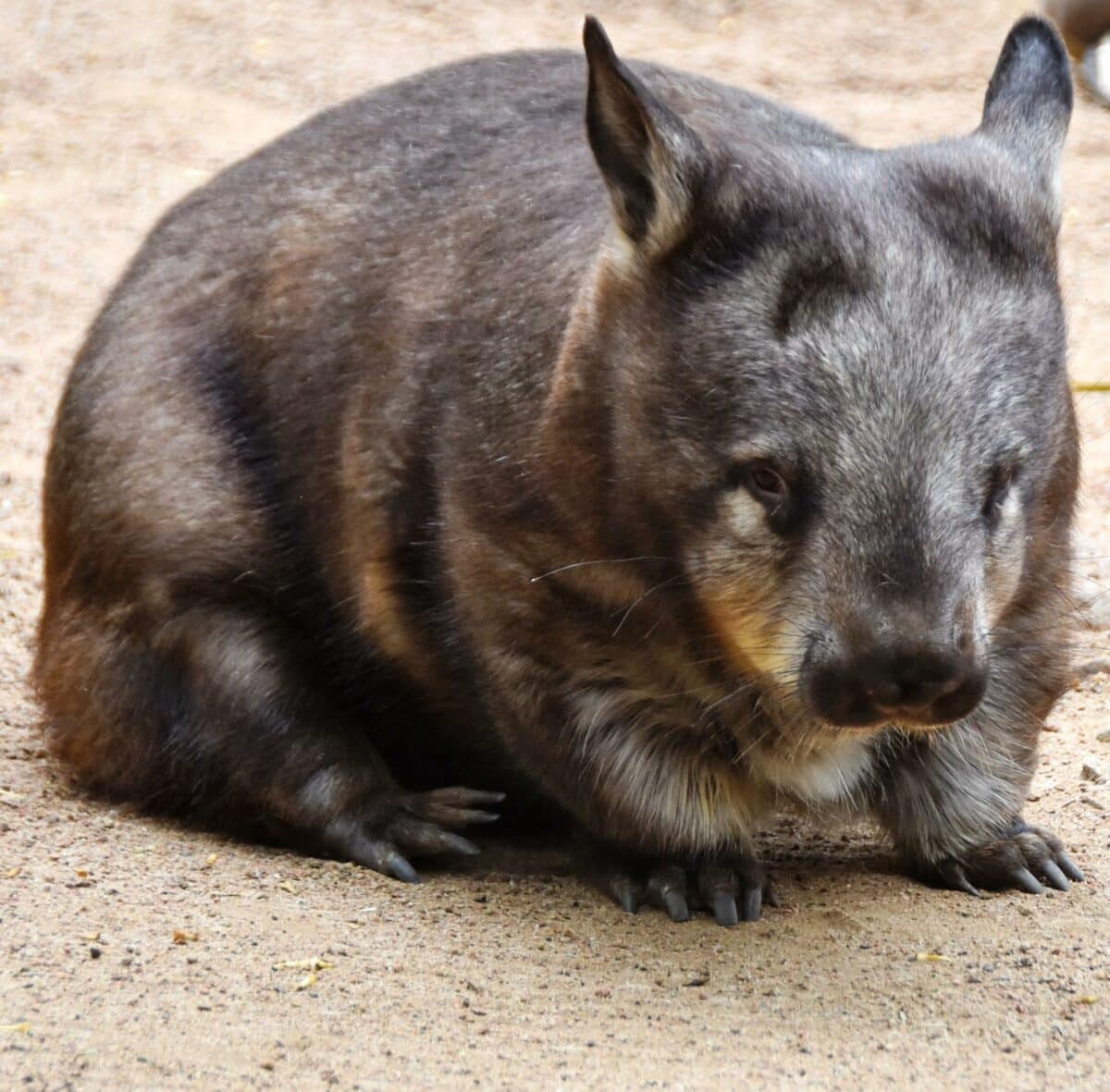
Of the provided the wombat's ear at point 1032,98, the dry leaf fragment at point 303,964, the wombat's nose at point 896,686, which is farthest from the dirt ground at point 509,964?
the wombat's ear at point 1032,98

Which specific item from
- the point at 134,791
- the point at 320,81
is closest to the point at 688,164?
the point at 134,791

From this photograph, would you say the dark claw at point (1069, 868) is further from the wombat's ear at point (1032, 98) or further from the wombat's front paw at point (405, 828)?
the wombat's ear at point (1032, 98)

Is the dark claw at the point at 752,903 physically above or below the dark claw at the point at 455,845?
above

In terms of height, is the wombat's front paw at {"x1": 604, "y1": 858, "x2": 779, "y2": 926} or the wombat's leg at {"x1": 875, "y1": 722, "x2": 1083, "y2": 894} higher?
the wombat's leg at {"x1": 875, "y1": 722, "x2": 1083, "y2": 894}

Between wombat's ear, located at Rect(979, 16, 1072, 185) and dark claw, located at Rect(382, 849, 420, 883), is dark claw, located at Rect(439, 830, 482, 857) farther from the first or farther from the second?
wombat's ear, located at Rect(979, 16, 1072, 185)

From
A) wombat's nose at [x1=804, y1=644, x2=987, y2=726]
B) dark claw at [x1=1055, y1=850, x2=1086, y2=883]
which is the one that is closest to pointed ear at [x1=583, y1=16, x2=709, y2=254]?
wombat's nose at [x1=804, y1=644, x2=987, y2=726]

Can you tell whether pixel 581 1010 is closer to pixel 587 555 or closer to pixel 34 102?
pixel 587 555
